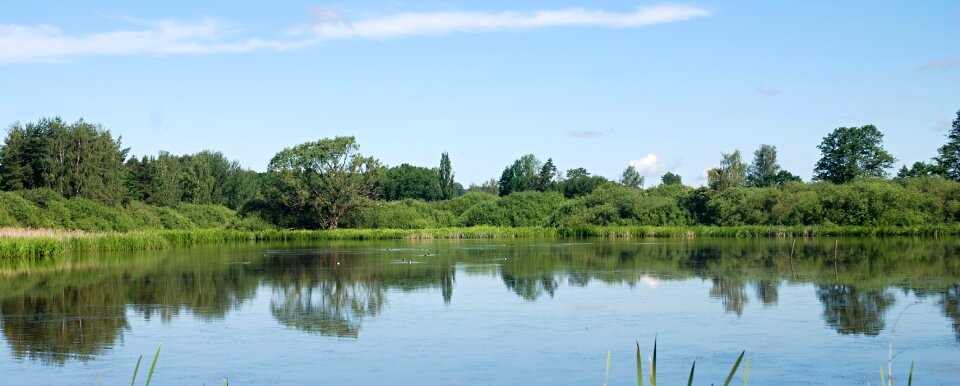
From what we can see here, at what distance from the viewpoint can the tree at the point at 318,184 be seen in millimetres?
61844

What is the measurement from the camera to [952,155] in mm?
62844

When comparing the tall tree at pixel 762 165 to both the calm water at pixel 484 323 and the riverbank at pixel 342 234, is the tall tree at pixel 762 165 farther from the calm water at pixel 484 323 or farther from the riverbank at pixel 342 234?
the calm water at pixel 484 323

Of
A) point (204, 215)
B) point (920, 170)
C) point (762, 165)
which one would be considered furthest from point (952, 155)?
point (204, 215)

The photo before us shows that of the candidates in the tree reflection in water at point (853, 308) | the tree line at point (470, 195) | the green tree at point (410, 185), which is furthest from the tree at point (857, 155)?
the tree reflection in water at point (853, 308)

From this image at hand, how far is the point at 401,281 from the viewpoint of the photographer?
22.0 m

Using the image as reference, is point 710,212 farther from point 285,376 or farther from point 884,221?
point 285,376

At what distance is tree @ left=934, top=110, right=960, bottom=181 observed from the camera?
62.5 m

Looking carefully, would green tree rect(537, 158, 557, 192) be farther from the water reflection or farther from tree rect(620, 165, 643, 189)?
the water reflection

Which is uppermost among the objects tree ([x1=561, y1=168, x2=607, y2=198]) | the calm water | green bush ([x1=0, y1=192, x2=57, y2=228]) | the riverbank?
tree ([x1=561, y1=168, x2=607, y2=198])

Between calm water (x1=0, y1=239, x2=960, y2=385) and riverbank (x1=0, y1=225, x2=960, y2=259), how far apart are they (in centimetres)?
885

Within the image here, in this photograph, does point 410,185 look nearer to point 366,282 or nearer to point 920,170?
point 920,170

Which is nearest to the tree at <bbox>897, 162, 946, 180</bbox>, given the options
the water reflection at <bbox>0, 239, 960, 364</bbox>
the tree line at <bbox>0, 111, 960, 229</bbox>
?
the tree line at <bbox>0, 111, 960, 229</bbox>

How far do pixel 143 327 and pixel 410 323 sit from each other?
401 centimetres

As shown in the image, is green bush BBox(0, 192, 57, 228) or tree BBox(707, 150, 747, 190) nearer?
green bush BBox(0, 192, 57, 228)
